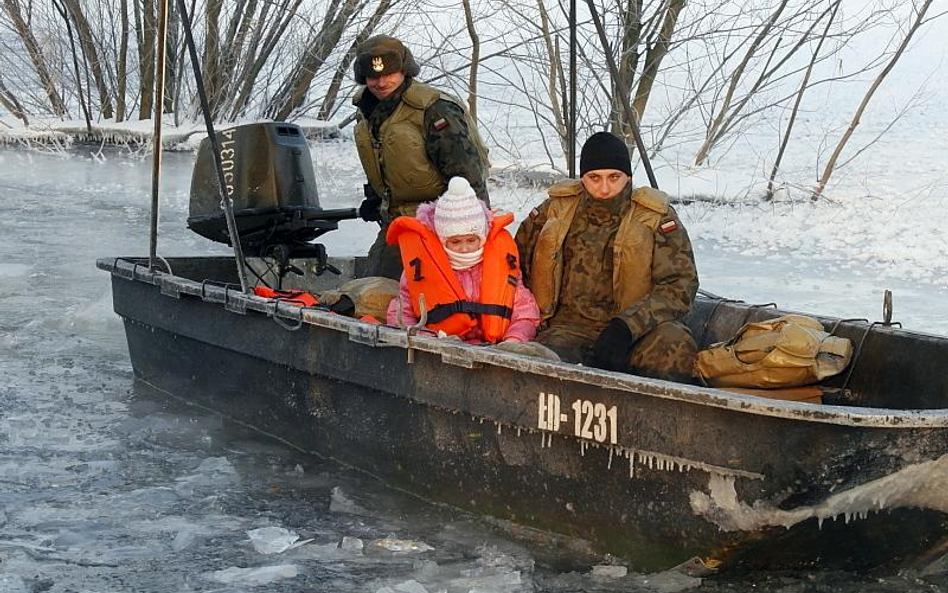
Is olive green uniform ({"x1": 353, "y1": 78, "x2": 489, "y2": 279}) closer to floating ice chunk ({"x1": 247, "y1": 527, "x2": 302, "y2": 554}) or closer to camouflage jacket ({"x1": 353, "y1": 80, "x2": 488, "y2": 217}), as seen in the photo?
camouflage jacket ({"x1": 353, "y1": 80, "x2": 488, "y2": 217})

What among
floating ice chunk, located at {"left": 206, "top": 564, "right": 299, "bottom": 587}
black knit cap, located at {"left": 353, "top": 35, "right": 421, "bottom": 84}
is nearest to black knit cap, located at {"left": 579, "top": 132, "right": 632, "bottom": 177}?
black knit cap, located at {"left": 353, "top": 35, "right": 421, "bottom": 84}

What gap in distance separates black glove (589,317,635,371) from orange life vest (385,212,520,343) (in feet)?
1.30

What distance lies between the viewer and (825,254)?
9.04 metres

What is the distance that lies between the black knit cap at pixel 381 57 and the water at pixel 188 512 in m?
1.57

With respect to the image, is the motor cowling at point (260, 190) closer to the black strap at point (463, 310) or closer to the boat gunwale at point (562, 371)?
the boat gunwale at point (562, 371)

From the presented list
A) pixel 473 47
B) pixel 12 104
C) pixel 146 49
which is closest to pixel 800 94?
pixel 473 47

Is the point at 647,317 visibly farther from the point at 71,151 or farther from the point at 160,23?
the point at 71,151

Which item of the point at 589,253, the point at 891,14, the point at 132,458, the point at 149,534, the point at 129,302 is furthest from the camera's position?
the point at 891,14

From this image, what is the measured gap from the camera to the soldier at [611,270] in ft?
14.6

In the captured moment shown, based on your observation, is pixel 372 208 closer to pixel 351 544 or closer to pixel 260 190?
pixel 260 190

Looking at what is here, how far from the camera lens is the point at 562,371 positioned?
3.89m

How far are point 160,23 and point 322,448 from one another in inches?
69.0

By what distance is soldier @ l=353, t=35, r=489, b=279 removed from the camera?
18.0ft

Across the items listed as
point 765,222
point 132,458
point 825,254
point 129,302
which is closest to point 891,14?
point 765,222
